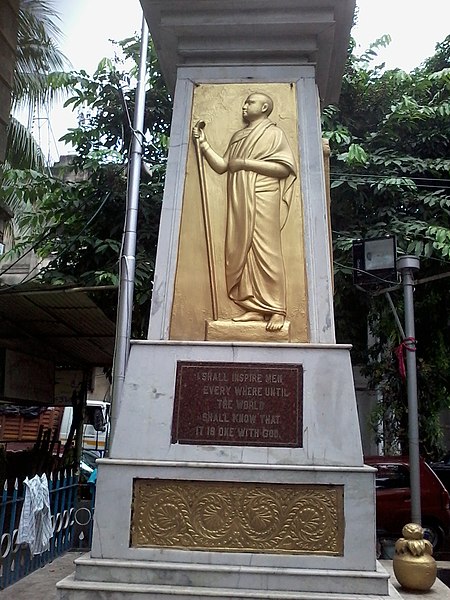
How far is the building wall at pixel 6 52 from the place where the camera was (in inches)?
261

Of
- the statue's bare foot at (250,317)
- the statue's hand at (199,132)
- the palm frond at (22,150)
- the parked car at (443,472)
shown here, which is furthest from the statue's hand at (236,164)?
the parked car at (443,472)

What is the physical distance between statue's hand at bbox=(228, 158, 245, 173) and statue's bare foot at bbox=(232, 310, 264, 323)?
1068 mm

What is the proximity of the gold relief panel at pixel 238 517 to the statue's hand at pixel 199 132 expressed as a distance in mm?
2486

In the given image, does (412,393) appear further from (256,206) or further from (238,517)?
(238,517)

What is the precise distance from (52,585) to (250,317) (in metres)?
3.86

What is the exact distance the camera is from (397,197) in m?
10.6

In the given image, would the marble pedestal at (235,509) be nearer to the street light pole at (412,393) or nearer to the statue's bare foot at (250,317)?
the statue's bare foot at (250,317)

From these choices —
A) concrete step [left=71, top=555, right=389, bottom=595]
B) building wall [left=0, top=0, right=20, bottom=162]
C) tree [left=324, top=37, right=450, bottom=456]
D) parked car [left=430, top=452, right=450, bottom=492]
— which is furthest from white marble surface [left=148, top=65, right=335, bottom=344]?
parked car [left=430, top=452, right=450, bottom=492]

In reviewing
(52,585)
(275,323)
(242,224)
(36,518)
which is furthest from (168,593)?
(36,518)

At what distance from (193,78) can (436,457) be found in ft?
36.6

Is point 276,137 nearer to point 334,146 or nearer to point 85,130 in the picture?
point 334,146

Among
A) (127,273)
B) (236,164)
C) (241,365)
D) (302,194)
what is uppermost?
(127,273)

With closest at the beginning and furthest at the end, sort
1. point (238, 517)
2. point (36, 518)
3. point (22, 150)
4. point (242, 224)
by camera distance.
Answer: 1. point (238, 517)
2. point (242, 224)
3. point (36, 518)
4. point (22, 150)

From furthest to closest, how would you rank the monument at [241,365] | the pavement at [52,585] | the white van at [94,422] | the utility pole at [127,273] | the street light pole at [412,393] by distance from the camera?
the white van at [94,422] < the utility pole at [127,273] < the street light pole at [412,393] < the pavement at [52,585] < the monument at [241,365]
